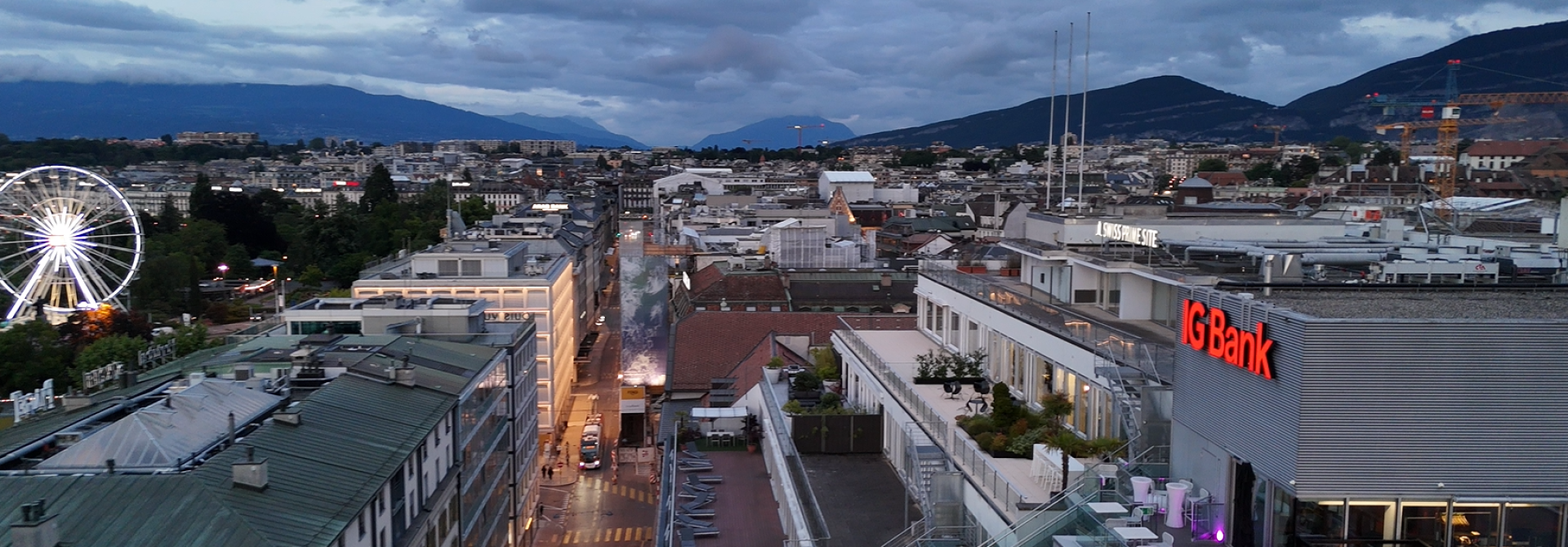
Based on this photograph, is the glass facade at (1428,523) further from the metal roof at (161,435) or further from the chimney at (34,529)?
the metal roof at (161,435)

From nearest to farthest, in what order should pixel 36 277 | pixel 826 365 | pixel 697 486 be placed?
1. pixel 697 486
2. pixel 826 365
3. pixel 36 277

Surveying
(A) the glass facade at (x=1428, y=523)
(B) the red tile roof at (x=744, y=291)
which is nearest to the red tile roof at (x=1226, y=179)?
(B) the red tile roof at (x=744, y=291)

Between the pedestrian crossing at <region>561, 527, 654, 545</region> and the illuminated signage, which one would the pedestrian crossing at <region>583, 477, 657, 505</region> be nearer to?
the pedestrian crossing at <region>561, 527, 654, 545</region>

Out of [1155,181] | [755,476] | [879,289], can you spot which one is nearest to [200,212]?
[879,289]

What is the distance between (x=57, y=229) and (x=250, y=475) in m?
49.6

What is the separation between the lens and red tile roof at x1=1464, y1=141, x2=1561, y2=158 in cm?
10188

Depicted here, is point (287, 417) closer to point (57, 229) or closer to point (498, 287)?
point (498, 287)

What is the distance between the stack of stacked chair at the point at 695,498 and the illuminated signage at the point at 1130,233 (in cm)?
988

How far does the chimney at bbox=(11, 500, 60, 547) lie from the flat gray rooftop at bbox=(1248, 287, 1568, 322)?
14.7m

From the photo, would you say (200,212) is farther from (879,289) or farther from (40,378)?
A: (879,289)

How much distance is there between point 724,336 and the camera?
4309 centimetres

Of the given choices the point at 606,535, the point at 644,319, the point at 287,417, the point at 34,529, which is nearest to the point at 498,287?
the point at 644,319

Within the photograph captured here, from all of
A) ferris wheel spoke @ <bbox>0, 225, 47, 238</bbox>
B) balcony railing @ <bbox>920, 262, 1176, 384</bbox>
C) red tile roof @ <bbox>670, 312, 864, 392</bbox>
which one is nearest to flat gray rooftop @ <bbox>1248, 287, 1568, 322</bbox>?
balcony railing @ <bbox>920, 262, 1176, 384</bbox>

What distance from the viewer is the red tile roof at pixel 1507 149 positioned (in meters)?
102
